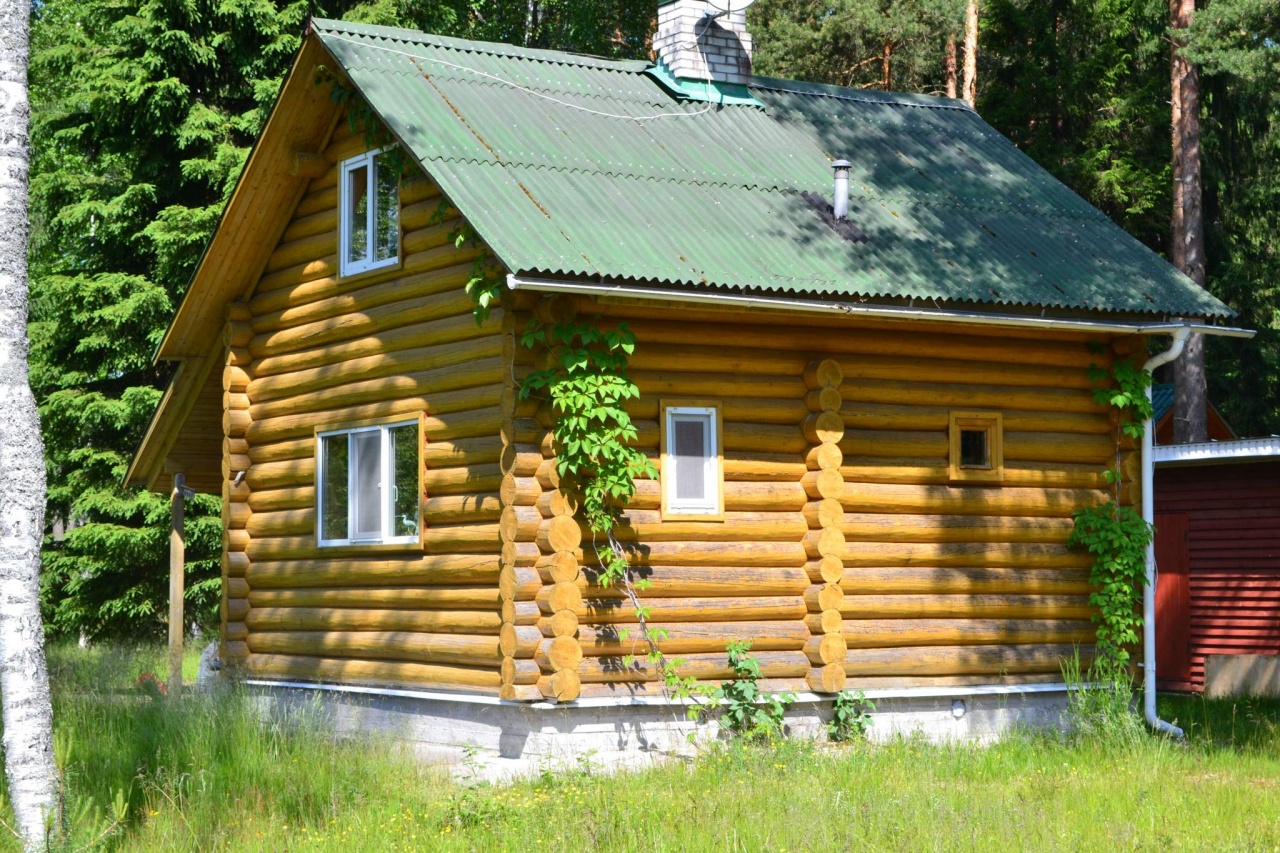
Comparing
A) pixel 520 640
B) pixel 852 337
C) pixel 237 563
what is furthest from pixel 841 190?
pixel 237 563

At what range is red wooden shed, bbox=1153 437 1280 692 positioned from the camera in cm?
2081

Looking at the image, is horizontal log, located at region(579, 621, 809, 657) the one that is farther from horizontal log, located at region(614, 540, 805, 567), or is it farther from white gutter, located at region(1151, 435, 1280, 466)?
white gutter, located at region(1151, 435, 1280, 466)

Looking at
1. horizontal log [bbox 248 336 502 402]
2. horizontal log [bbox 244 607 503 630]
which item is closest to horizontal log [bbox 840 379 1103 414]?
horizontal log [bbox 248 336 502 402]

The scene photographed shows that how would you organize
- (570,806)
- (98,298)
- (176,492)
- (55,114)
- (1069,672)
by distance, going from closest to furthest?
(570,806) < (1069,672) < (176,492) < (98,298) < (55,114)

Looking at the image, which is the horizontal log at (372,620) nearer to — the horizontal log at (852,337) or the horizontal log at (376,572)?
the horizontal log at (376,572)

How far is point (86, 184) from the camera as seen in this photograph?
2645 centimetres

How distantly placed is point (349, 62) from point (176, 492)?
21.8 ft

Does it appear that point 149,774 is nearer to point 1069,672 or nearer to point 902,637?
point 902,637

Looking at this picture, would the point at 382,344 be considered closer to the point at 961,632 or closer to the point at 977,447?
the point at 977,447

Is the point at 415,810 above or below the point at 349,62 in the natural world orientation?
below

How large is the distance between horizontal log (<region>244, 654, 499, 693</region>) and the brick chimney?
7161mm

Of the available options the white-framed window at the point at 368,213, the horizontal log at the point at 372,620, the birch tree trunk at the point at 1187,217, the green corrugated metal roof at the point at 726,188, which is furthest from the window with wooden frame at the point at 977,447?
the birch tree trunk at the point at 1187,217

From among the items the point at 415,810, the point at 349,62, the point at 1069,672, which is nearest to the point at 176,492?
the point at 349,62

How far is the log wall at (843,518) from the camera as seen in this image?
13.2 metres
